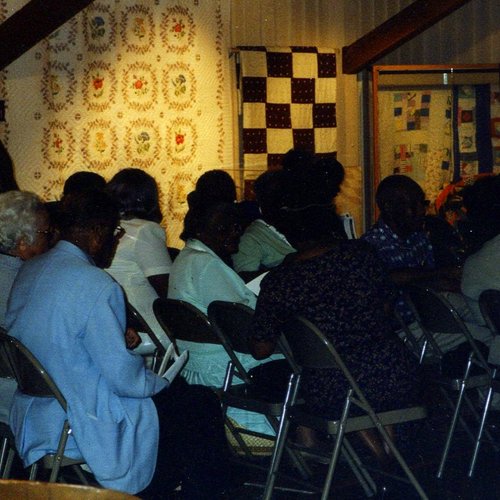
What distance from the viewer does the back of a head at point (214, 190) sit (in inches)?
202

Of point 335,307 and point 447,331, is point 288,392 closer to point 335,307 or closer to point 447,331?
point 335,307

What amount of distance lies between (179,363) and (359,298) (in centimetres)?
62

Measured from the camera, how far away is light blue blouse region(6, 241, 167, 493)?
9.18 ft

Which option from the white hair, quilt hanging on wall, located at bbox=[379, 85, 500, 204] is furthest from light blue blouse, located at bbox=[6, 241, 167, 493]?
quilt hanging on wall, located at bbox=[379, 85, 500, 204]

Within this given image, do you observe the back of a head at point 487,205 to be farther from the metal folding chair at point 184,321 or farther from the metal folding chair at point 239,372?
the metal folding chair at point 184,321

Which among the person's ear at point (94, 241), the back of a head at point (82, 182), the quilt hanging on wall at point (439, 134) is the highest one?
the quilt hanging on wall at point (439, 134)

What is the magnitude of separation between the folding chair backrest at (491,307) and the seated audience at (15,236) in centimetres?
157

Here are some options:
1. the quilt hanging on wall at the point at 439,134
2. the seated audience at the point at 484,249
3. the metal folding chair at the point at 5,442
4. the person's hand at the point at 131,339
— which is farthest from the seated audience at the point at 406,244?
the quilt hanging on wall at the point at 439,134

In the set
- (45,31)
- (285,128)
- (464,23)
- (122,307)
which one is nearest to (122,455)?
(122,307)

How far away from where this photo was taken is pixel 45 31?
18.3 ft

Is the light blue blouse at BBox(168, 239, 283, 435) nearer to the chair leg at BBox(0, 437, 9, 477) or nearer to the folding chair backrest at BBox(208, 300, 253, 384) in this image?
the folding chair backrest at BBox(208, 300, 253, 384)

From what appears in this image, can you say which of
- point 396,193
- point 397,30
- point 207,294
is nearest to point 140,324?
point 207,294

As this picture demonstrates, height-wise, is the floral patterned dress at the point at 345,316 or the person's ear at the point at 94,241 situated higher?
the person's ear at the point at 94,241

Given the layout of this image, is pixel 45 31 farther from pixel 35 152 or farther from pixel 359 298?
pixel 359 298
